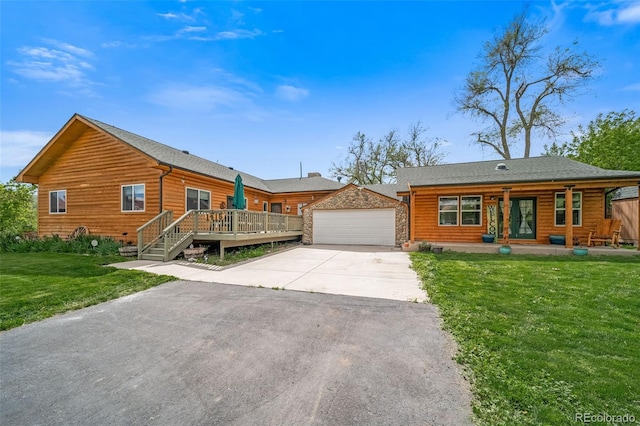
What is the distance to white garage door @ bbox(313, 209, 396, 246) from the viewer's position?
46.4ft

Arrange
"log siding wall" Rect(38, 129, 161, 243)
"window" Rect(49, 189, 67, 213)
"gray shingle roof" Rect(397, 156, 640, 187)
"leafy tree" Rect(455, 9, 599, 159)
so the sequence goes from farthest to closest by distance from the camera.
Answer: "leafy tree" Rect(455, 9, 599, 159)
"window" Rect(49, 189, 67, 213)
"log siding wall" Rect(38, 129, 161, 243)
"gray shingle roof" Rect(397, 156, 640, 187)

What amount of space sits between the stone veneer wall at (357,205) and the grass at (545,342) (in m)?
7.38

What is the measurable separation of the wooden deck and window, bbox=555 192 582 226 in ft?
44.2

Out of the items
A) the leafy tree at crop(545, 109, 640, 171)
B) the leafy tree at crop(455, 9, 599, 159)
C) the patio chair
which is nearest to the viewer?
the patio chair

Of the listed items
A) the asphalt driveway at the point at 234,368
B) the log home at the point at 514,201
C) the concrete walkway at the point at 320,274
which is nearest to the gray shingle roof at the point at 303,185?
the log home at the point at 514,201

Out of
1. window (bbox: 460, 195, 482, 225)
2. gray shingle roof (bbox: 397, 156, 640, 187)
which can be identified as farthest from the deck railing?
window (bbox: 460, 195, 482, 225)

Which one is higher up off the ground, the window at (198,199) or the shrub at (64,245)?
the window at (198,199)

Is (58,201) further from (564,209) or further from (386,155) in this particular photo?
(386,155)

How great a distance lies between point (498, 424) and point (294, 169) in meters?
28.3

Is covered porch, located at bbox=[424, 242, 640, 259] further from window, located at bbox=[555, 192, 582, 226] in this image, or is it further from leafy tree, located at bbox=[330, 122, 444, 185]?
leafy tree, located at bbox=[330, 122, 444, 185]

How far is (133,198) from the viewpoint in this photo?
11500 millimetres

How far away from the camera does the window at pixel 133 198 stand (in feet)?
37.2

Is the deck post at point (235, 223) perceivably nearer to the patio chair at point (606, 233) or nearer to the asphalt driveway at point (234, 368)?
the asphalt driveway at point (234, 368)

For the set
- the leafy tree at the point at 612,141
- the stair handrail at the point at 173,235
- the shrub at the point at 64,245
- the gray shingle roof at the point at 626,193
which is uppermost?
the leafy tree at the point at 612,141
